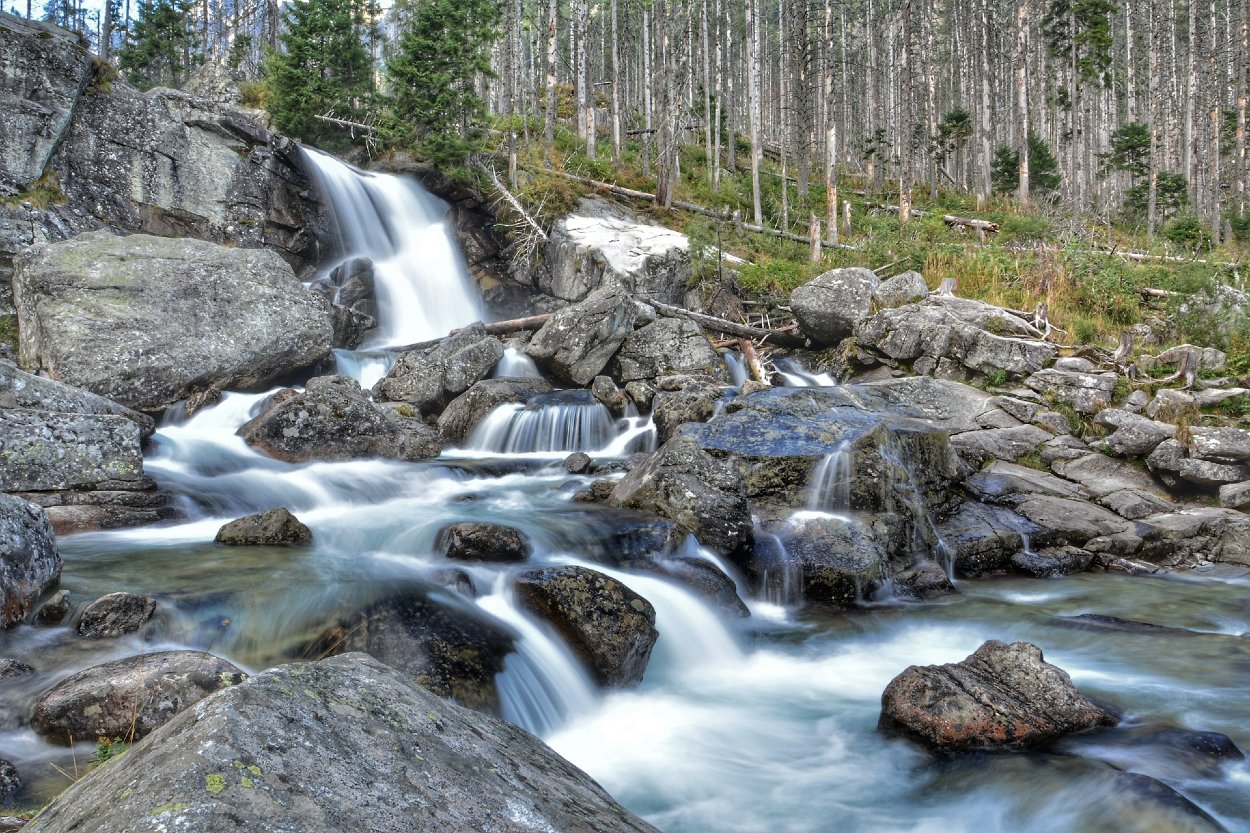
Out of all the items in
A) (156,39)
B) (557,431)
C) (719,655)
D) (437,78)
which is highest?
(156,39)

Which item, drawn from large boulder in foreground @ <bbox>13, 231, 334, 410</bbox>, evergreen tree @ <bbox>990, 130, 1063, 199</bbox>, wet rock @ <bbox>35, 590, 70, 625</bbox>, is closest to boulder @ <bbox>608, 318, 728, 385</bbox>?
large boulder in foreground @ <bbox>13, 231, 334, 410</bbox>

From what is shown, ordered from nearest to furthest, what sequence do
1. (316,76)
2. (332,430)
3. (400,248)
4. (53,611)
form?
(53,611) → (332,430) → (400,248) → (316,76)

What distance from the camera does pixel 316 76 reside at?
22.6m

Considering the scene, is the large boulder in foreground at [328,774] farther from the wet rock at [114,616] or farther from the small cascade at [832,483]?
the small cascade at [832,483]

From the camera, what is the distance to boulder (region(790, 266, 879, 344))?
16.3 metres

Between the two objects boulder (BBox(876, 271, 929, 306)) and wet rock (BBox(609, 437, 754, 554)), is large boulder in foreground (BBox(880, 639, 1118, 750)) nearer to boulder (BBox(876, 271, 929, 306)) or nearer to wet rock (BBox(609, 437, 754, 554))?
Result: wet rock (BBox(609, 437, 754, 554))

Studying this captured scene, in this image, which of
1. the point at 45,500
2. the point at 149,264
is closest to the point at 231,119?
the point at 149,264

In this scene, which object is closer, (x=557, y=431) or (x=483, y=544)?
(x=483, y=544)

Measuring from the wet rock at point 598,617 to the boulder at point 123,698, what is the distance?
2398mm

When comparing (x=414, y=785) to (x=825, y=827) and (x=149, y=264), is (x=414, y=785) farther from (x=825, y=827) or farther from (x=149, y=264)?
(x=149, y=264)

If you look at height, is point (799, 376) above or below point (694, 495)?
above

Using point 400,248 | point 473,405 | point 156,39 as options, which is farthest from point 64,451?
point 156,39

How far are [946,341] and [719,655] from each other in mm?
9805

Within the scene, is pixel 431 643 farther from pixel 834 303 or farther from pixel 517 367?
pixel 834 303
